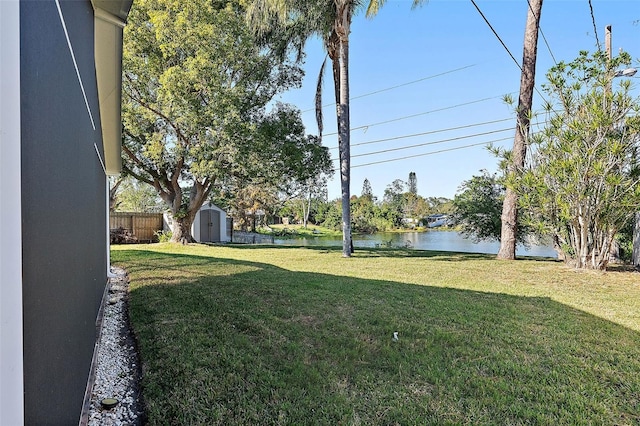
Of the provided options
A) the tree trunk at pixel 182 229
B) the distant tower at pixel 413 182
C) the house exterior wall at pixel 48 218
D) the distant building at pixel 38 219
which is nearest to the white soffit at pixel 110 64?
the distant building at pixel 38 219

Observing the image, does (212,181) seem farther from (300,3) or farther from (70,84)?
(70,84)

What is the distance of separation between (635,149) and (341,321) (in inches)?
259

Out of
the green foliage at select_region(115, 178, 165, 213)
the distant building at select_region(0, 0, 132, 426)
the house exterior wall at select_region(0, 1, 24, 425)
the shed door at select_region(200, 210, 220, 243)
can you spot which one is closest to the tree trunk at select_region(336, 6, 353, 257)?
the distant building at select_region(0, 0, 132, 426)

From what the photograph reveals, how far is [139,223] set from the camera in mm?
17125

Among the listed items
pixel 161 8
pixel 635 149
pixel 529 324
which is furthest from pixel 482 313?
pixel 161 8

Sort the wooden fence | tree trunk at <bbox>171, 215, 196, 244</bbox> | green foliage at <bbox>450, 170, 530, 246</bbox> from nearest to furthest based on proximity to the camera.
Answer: green foliage at <bbox>450, 170, 530, 246</bbox> < tree trunk at <bbox>171, 215, 196, 244</bbox> < the wooden fence

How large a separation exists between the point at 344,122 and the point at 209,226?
11.0 meters

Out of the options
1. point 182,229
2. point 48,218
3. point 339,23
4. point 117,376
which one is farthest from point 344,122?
point 48,218

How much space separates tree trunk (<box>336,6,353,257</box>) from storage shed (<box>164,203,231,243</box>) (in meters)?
9.76

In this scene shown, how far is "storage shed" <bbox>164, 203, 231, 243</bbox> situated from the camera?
1792cm

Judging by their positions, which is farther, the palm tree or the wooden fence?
the wooden fence

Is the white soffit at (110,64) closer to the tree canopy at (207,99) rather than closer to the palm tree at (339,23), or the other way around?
the tree canopy at (207,99)

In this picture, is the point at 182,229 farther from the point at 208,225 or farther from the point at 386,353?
the point at 386,353

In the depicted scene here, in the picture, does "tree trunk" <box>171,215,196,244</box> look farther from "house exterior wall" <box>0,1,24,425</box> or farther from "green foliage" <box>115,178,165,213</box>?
"green foliage" <box>115,178,165,213</box>
